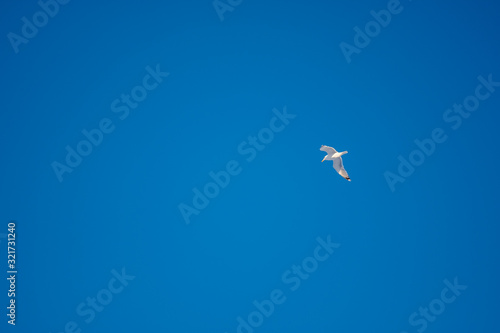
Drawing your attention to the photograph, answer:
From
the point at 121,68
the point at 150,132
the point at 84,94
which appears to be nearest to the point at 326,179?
the point at 150,132

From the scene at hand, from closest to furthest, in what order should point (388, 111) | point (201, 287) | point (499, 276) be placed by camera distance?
point (499, 276)
point (201, 287)
point (388, 111)

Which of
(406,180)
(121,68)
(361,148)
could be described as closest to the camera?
(406,180)

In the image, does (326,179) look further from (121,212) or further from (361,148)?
(121,212)

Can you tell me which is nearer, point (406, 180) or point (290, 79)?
point (406, 180)

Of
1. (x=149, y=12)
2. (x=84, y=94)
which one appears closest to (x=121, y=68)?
(x=84, y=94)

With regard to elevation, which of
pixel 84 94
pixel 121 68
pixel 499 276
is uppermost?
pixel 121 68

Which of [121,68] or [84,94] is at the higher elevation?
[121,68]

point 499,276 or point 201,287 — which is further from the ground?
point 201,287

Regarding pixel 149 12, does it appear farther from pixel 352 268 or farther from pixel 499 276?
pixel 499 276

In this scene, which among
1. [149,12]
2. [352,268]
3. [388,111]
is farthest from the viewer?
[149,12]
